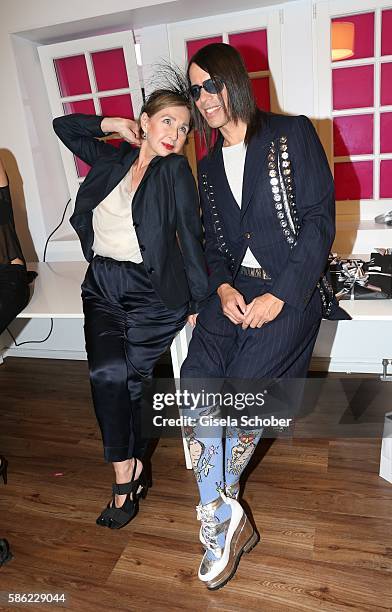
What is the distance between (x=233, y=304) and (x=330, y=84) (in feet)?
4.92

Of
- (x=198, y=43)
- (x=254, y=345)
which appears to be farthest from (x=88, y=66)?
(x=254, y=345)

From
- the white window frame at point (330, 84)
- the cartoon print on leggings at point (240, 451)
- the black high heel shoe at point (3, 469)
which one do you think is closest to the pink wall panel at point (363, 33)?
the white window frame at point (330, 84)

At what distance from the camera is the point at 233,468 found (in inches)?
70.5

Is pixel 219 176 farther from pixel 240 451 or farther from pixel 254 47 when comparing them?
pixel 254 47

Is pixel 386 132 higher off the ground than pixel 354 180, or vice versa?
pixel 386 132

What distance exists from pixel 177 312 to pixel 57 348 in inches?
66.5

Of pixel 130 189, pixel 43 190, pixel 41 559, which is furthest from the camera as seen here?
pixel 43 190

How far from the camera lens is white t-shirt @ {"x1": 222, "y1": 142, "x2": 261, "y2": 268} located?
5.92 ft

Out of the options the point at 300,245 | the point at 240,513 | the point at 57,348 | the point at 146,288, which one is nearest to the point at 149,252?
the point at 146,288

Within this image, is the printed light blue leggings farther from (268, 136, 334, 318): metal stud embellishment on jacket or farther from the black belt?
(268, 136, 334, 318): metal stud embellishment on jacket

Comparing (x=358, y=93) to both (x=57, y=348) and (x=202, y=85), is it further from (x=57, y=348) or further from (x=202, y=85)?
(x=57, y=348)

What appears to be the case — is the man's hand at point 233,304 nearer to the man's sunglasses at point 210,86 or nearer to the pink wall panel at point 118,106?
the man's sunglasses at point 210,86

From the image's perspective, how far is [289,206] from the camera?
5.65 feet

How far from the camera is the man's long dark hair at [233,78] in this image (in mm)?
1656
